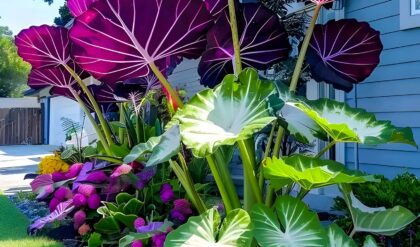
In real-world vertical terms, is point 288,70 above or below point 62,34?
below

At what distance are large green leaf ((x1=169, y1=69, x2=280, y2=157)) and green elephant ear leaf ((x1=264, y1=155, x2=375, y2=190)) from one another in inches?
8.8

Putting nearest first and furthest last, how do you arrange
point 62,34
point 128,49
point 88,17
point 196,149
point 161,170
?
point 196,149
point 88,17
point 128,49
point 62,34
point 161,170

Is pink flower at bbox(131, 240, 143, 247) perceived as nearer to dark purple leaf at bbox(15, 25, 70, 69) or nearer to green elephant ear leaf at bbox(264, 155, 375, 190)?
green elephant ear leaf at bbox(264, 155, 375, 190)

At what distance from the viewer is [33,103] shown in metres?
27.3

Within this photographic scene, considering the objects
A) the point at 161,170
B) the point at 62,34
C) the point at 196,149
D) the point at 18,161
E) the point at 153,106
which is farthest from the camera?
the point at 18,161

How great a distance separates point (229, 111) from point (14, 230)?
3745 mm

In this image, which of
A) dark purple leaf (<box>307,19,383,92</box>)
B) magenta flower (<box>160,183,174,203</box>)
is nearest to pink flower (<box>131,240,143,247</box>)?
magenta flower (<box>160,183,174,203</box>)

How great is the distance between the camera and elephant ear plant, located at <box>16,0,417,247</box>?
2.39 meters

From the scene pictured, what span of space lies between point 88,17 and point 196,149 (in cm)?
143

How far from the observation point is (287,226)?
2.44m

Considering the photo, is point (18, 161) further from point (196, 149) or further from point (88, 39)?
point (196, 149)

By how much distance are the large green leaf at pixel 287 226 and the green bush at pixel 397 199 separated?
0.78m

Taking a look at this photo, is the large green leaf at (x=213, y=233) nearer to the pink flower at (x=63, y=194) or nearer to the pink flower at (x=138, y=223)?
the pink flower at (x=138, y=223)

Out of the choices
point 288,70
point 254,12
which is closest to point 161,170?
point 288,70
